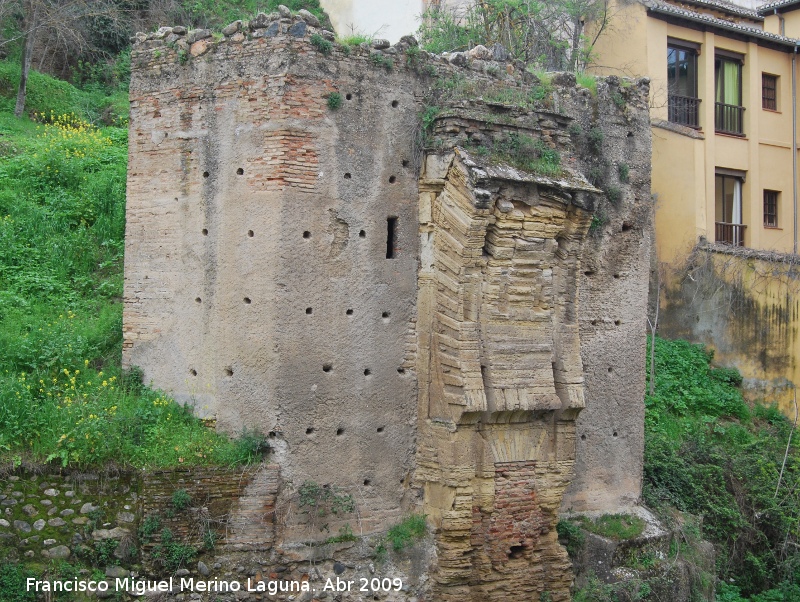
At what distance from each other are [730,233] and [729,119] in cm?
235

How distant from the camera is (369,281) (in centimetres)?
952

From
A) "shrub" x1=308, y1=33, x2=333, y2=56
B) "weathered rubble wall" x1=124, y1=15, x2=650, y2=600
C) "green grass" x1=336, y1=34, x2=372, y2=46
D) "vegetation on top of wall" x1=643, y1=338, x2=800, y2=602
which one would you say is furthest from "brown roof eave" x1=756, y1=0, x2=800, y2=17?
"shrub" x1=308, y1=33, x2=333, y2=56

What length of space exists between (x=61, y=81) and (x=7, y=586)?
12.3 metres

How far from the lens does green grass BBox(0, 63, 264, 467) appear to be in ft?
29.1

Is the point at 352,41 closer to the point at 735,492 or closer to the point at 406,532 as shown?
the point at 406,532

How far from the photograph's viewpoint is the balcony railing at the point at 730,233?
19219 millimetres

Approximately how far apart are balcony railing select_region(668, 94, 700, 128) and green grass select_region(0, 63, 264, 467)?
34.3 feet

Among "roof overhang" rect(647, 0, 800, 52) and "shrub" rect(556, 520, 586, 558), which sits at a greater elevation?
"roof overhang" rect(647, 0, 800, 52)

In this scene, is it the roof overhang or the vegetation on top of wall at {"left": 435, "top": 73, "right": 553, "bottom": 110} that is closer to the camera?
the vegetation on top of wall at {"left": 435, "top": 73, "right": 553, "bottom": 110}

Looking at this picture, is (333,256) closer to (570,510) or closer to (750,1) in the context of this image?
(570,510)

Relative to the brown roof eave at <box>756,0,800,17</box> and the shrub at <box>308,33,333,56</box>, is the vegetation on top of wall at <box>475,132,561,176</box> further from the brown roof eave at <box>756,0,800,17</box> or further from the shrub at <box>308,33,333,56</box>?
the brown roof eave at <box>756,0,800,17</box>

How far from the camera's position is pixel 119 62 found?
18828 mm

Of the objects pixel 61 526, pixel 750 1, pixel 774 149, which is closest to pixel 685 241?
pixel 774 149

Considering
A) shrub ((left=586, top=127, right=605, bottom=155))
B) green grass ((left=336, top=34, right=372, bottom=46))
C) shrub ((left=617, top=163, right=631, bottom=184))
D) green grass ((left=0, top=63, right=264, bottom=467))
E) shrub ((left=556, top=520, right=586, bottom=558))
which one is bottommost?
shrub ((left=556, top=520, right=586, bottom=558))
